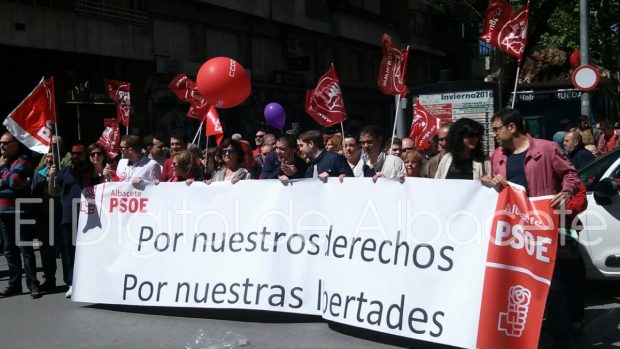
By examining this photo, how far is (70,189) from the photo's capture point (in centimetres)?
765

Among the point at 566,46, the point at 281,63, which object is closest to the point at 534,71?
the point at 566,46

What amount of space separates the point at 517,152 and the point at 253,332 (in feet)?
8.73

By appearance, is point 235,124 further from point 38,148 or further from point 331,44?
point 38,148

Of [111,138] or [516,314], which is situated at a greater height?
[111,138]

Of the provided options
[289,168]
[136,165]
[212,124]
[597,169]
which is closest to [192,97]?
[212,124]

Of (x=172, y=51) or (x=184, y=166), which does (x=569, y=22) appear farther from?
(x=184, y=166)

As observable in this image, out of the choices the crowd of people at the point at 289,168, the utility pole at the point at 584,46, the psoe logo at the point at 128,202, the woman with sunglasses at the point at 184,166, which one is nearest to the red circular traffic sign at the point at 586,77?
the utility pole at the point at 584,46

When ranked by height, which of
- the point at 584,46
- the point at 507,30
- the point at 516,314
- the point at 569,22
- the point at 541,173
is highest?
the point at 569,22

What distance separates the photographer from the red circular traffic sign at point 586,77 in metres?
12.9

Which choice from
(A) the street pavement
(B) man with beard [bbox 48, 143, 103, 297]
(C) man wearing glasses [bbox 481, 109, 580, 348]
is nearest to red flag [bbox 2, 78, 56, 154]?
(B) man with beard [bbox 48, 143, 103, 297]

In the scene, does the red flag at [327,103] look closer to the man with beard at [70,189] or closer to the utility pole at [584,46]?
the man with beard at [70,189]

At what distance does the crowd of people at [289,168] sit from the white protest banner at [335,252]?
202 millimetres

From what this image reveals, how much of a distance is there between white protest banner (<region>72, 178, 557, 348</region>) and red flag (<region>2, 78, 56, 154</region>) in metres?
1.03

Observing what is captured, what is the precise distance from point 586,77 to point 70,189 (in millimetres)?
9704
